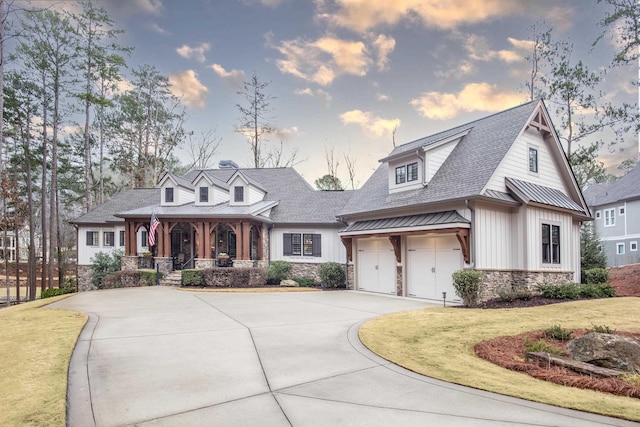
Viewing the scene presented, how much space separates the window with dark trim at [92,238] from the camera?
2525cm

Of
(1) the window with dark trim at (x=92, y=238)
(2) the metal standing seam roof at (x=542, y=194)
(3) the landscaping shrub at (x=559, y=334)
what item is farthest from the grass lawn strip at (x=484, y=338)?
(1) the window with dark trim at (x=92, y=238)

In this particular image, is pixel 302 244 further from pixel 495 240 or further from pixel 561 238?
pixel 561 238

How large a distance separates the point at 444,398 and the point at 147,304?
34.8 feet

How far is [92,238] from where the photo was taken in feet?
83.1

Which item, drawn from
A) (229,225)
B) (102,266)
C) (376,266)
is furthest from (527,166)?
(102,266)

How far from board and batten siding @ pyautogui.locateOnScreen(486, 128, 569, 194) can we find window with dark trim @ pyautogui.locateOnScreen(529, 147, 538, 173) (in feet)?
0.55

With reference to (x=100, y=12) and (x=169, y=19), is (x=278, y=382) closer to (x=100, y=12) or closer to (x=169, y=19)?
(x=169, y=19)

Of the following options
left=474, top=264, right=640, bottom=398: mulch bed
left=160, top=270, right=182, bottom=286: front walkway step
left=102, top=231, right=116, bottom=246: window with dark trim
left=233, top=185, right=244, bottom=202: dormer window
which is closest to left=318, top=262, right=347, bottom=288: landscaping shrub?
left=233, top=185, right=244, bottom=202: dormer window

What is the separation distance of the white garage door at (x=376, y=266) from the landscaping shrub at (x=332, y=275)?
1.31 meters

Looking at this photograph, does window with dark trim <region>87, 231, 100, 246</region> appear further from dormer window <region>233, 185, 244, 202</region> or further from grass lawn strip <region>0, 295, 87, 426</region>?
grass lawn strip <region>0, 295, 87, 426</region>

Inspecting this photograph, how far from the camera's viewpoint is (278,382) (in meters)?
4.76

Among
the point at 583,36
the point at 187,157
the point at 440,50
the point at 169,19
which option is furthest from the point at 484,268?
the point at 187,157

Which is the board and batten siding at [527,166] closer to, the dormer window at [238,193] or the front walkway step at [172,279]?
the dormer window at [238,193]

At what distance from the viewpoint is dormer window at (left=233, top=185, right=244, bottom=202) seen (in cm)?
2241
